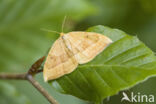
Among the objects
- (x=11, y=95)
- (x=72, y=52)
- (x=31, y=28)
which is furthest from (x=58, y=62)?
(x=31, y=28)

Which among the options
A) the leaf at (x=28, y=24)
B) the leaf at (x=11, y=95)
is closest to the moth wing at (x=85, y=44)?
the leaf at (x=11, y=95)

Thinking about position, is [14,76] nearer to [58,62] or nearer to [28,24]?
[58,62]

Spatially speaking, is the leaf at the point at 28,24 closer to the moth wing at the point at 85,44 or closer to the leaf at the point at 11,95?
the leaf at the point at 11,95

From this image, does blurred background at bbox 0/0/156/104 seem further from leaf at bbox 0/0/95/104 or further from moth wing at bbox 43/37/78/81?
moth wing at bbox 43/37/78/81

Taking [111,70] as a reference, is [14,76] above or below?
above

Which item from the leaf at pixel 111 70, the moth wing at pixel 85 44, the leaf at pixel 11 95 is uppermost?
the moth wing at pixel 85 44

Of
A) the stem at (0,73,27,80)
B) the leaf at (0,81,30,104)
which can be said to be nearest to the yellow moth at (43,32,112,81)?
the stem at (0,73,27,80)

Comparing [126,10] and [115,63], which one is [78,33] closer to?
[115,63]
